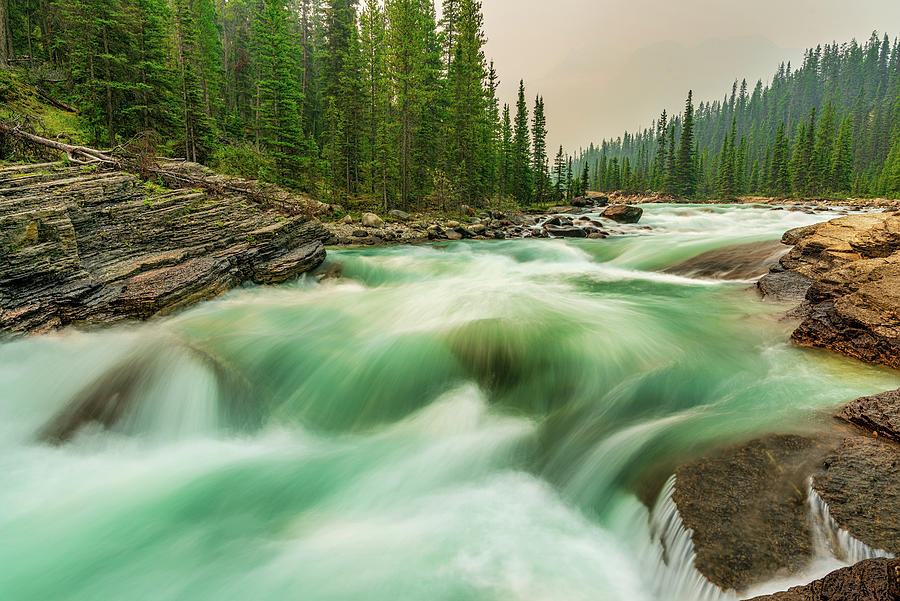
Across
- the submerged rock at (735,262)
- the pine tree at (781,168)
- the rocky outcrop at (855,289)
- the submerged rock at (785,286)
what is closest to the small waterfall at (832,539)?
the rocky outcrop at (855,289)

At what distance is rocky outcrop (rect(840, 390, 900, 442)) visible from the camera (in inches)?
133

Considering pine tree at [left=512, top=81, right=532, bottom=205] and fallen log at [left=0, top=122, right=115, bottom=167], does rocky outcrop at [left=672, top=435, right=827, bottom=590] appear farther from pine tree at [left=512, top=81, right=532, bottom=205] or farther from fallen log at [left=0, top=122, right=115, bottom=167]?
pine tree at [left=512, top=81, right=532, bottom=205]

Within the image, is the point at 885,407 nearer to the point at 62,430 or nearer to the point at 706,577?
the point at 706,577

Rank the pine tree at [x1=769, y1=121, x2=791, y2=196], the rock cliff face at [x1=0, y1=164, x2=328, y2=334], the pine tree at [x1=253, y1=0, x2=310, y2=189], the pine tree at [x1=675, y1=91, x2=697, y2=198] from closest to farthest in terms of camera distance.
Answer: the rock cliff face at [x1=0, y1=164, x2=328, y2=334]
the pine tree at [x1=253, y1=0, x2=310, y2=189]
the pine tree at [x1=769, y1=121, x2=791, y2=196]
the pine tree at [x1=675, y1=91, x2=697, y2=198]

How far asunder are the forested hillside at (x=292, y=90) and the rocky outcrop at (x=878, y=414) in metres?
26.6

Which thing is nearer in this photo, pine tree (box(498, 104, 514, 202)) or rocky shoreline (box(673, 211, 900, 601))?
rocky shoreline (box(673, 211, 900, 601))

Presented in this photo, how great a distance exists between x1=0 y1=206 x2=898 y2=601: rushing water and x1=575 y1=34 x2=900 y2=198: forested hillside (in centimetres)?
7366

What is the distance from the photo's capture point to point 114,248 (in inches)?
320

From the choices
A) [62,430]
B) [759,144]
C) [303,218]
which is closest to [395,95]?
[303,218]

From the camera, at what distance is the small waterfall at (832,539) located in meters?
2.53

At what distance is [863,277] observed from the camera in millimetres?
5965

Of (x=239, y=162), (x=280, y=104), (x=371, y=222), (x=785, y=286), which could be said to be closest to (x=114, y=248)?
(x=785, y=286)

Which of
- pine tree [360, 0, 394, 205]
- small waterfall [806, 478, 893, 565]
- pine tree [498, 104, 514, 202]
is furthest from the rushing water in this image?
pine tree [498, 104, 514, 202]

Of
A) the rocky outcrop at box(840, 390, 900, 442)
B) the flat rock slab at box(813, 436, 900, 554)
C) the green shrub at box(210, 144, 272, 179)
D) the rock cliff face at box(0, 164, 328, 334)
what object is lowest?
the flat rock slab at box(813, 436, 900, 554)
